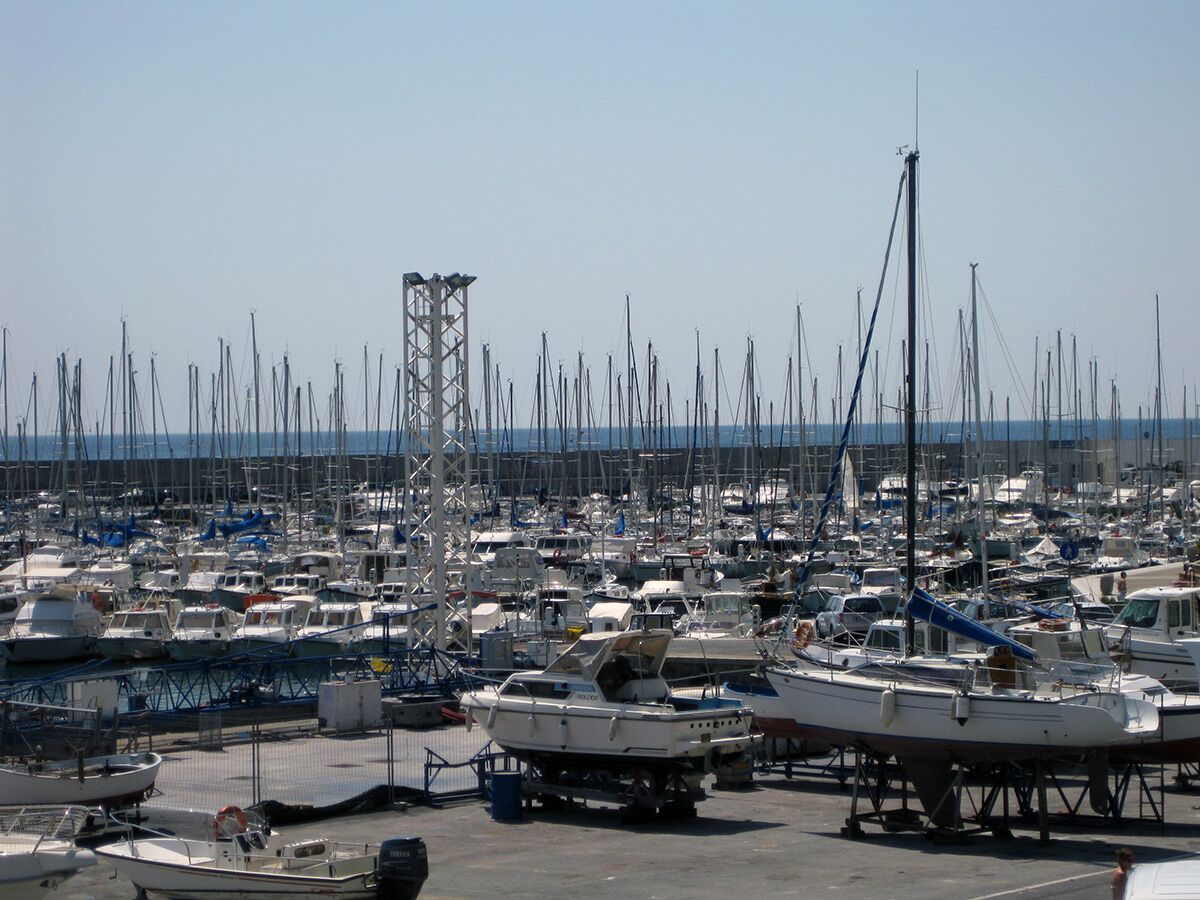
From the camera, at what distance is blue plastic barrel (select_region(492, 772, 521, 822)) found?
70.5 feet

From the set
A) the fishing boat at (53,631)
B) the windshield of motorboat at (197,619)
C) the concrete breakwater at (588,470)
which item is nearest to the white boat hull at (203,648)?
the windshield of motorboat at (197,619)

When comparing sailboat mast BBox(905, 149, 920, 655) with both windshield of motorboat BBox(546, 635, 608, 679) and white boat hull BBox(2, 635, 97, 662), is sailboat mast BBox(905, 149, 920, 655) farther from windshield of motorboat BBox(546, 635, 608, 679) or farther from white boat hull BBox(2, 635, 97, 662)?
white boat hull BBox(2, 635, 97, 662)

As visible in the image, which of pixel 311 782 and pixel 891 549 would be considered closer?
pixel 311 782

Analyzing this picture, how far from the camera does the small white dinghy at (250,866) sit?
1548 centimetres

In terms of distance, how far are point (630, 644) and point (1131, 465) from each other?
94500 mm

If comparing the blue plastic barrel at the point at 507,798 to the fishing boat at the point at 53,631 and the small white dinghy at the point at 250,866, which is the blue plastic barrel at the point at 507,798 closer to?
the small white dinghy at the point at 250,866

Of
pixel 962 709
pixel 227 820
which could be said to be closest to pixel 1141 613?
pixel 962 709

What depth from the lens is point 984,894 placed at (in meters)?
16.2

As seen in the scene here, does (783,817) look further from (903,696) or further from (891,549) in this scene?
(891,549)

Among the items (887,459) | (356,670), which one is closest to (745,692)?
(356,670)

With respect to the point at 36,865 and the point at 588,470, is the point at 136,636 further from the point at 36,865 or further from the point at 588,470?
the point at 588,470

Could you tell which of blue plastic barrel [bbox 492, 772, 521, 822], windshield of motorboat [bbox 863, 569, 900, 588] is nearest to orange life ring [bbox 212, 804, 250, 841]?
blue plastic barrel [bbox 492, 772, 521, 822]

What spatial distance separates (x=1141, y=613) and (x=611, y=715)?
13.6m

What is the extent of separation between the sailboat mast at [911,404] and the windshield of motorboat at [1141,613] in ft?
16.7
